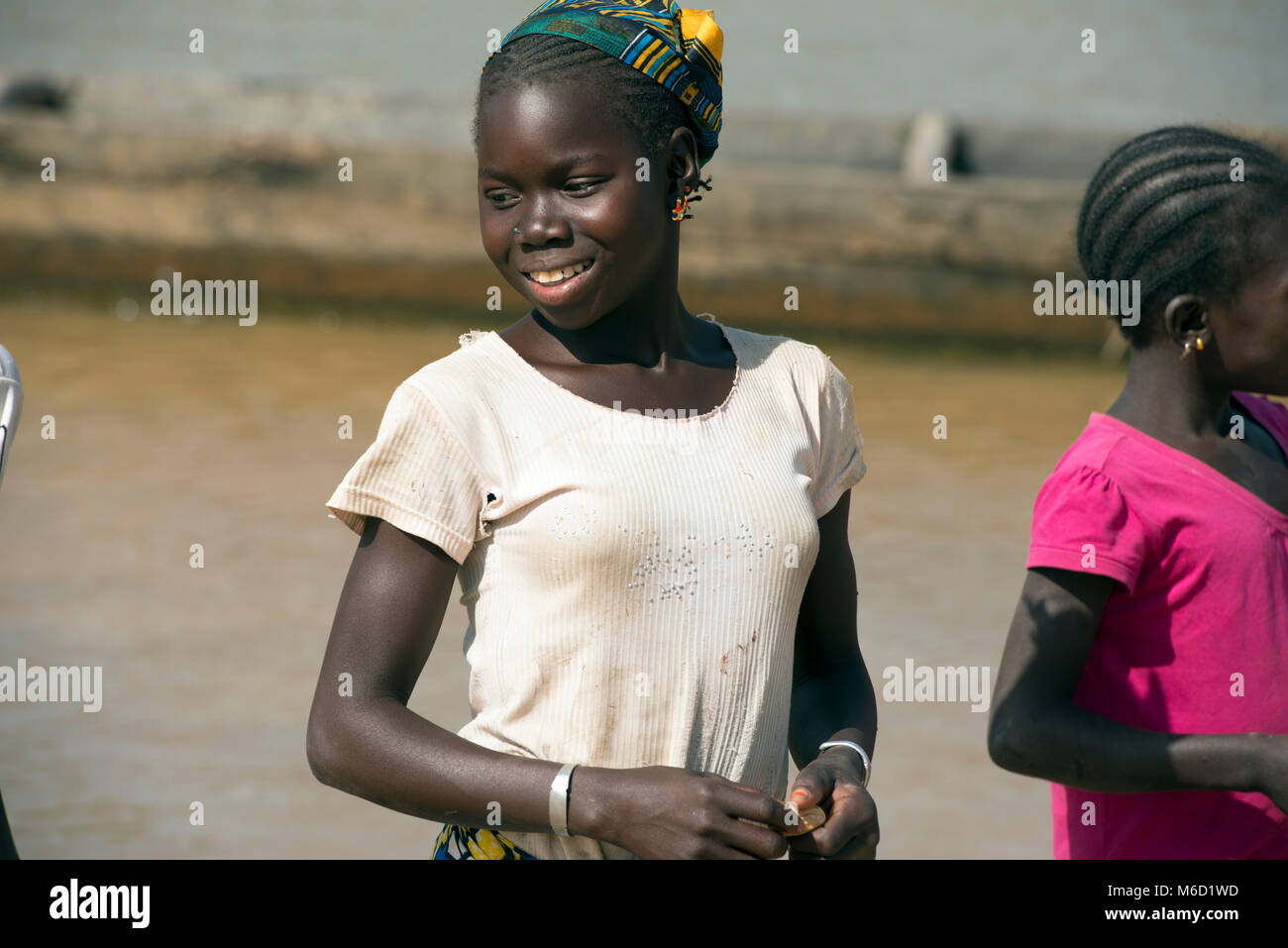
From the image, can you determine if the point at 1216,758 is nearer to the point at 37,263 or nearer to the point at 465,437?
the point at 465,437

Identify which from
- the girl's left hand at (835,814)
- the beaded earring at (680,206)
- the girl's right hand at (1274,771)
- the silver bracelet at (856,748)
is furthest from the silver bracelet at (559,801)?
the girl's right hand at (1274,771)

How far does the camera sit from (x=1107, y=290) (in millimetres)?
2404

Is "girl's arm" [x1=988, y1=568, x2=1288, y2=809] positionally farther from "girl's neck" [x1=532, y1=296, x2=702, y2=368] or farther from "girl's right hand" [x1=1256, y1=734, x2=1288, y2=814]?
"girl's neck" [x1=532, y1=296, x2=702, y2=368]

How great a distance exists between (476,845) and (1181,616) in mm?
1016

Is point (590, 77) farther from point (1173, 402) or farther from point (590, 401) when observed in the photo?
point (1173, 402)

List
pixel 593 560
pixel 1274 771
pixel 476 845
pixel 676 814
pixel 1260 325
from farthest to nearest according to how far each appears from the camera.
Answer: pixel 1260 325
pixel 1274 771
pixel 476 845
pixel 593 560
pixel 676 814

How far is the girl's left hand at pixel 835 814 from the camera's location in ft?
5.73

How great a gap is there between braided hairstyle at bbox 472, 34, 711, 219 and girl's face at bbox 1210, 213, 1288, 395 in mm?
907

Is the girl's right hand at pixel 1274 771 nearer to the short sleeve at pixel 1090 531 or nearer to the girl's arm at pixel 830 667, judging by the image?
the short sleeve at pixel 1090 531

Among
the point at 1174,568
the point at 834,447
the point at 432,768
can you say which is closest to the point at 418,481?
the point at 432,768

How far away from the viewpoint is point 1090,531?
2.15 metres

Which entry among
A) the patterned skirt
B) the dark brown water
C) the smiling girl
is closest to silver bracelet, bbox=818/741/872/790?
the smiling girl

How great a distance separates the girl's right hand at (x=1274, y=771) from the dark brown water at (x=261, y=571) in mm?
1884

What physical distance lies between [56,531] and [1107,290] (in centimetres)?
473
